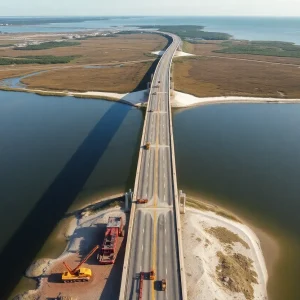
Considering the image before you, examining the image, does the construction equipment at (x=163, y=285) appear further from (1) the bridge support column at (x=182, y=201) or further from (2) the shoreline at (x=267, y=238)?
(1) the bridge support column at (x=182, y=201)

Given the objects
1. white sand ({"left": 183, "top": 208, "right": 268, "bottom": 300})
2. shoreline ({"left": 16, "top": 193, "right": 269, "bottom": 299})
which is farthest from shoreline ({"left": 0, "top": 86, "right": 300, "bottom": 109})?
white sand ({"left": 183, "top": 208, "right": 268, "bottom": 300})

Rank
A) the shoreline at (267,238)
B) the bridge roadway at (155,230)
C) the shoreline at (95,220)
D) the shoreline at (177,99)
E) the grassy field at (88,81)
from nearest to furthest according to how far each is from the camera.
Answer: the bridge roadway at (155,230)
the shoreline at (95,220)
the shoreline at (267,238)
the shoreline at (177,99)
the grassy field at (88,81)

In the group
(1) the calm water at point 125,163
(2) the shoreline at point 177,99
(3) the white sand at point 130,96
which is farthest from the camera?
(3) the white sand at point 130,96

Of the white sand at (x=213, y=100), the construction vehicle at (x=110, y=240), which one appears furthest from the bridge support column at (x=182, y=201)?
the white sand at (x=213, y=100)

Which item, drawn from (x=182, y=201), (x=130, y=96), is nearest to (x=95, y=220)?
(x=182, y=201)

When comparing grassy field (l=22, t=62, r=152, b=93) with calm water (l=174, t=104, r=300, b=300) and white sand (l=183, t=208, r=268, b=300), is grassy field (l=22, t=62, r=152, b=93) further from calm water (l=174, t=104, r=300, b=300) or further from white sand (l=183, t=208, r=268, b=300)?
white sand (l=183, t=208, r=268, b=300)

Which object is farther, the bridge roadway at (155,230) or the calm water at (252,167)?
the calm water at (252,167)

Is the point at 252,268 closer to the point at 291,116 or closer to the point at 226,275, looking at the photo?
the point at 226,275
